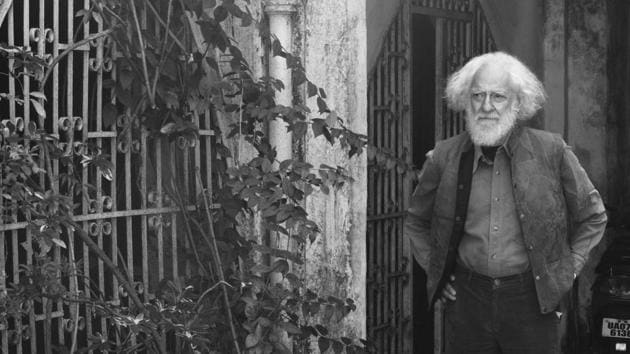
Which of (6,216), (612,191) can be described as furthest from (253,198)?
(612,191)

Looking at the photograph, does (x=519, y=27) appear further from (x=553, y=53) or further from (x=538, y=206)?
(x=538, y=206)

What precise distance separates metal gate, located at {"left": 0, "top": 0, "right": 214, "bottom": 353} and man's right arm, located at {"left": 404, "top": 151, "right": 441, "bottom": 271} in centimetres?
92

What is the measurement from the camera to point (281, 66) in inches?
221

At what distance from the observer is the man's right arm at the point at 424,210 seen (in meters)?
5.52

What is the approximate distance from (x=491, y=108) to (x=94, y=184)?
168 centimetres

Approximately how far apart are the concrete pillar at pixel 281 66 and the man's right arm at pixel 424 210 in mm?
617

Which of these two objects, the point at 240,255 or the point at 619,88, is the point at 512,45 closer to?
the point at 619,88

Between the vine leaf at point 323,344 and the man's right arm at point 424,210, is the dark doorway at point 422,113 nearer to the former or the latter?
the man's right arm at point 424,210

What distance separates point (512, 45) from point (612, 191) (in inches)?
64.4

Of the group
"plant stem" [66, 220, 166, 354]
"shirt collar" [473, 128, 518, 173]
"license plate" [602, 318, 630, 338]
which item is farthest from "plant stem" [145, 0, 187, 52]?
"license plate" [602, 318, 630, 338]

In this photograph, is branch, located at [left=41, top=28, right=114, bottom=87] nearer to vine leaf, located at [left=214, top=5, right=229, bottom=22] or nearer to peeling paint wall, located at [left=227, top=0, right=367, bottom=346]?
vine leaf, located at [left=214, top=5, right=229, bottom=22]

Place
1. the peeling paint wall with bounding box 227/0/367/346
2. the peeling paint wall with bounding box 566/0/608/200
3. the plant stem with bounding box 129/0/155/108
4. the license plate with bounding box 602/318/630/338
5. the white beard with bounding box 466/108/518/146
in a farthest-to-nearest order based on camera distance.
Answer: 1. the peeling paint wall with bounding box 566/0/608/200
2. the license plate with bounding box 602/318/630/338
3. the peeling paint wall with bounding box 227/0/367/346
4. the white beard with bounding box 466/108/518/146
5. the plant stem with bounding box 129/0/155/108

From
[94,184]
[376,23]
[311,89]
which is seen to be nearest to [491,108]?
[311,89]

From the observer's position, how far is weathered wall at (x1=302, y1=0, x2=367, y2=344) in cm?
581
